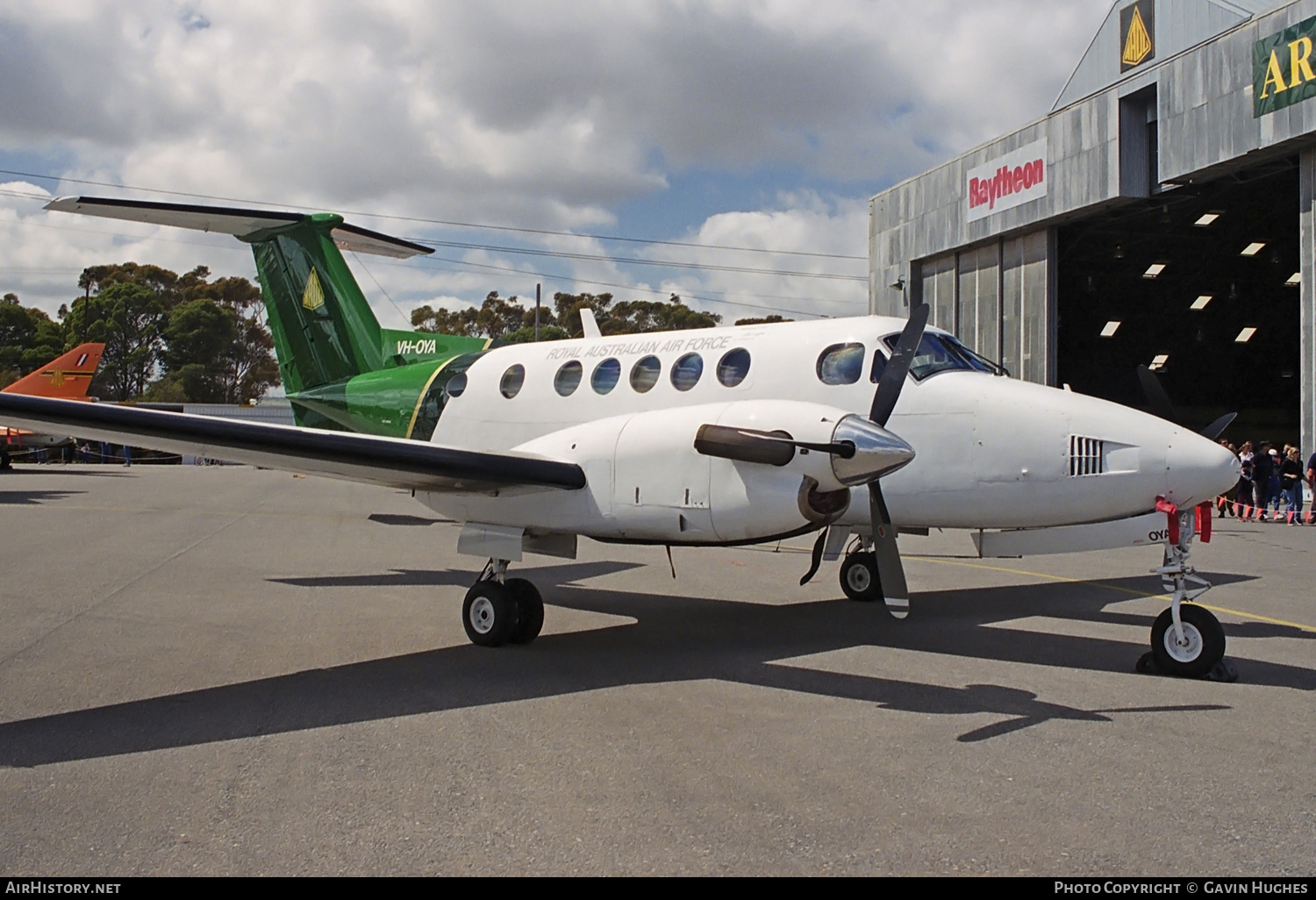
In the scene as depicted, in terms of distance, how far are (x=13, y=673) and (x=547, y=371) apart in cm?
532

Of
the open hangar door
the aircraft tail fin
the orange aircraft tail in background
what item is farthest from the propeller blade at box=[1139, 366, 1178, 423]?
the orange aircraft tail in background

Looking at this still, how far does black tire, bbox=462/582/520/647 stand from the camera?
8.29 meters

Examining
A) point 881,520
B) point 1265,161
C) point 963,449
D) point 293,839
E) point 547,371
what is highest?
point 1265,161

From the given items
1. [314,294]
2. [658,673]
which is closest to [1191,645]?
[658,673]

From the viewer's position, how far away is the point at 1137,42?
1149 inches

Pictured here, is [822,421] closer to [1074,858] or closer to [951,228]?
[1074,858]

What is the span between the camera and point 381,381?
39.6ft

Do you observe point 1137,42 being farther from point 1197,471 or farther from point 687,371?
point 1197,471

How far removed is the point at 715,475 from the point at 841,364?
6.86 ft

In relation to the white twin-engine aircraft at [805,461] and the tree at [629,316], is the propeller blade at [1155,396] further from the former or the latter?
the tree at [629,316]

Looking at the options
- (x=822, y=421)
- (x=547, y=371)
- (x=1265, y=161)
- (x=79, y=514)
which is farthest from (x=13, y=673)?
(x=1265, y=161)

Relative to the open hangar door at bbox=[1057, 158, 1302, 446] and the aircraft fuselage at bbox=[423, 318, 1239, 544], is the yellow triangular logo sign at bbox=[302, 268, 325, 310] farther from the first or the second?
the open hangar door at bbox=[1057, 158, 1302, 446]

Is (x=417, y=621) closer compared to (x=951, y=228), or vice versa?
(x=417, y=621)

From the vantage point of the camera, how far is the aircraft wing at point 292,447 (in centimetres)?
691
